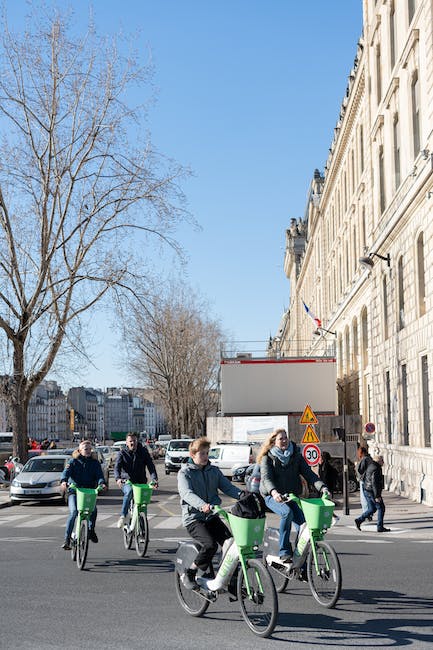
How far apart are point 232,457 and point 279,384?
10.9 ft

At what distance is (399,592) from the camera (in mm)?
9578

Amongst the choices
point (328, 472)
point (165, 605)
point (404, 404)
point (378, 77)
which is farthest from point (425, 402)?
point (165, 605)

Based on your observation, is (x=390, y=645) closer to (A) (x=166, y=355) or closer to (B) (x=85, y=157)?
(B) (x=85, y=157)

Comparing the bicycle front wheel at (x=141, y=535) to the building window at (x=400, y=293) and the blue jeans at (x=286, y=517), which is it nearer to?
the blue jeans at (x=286, y=517)

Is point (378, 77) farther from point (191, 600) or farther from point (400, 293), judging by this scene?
point (191, 600)

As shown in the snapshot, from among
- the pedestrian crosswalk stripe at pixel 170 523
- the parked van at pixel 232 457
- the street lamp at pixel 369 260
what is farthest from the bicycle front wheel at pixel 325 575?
the parked van at pixel 232 457

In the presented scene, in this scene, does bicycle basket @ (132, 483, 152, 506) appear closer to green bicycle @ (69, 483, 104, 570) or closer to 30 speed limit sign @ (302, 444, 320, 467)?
green bicycle @ (69, 483, 104, 570)

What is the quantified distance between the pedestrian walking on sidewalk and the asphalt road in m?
1.72

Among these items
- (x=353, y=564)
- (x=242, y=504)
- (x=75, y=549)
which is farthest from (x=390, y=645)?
(x=75, y=549)

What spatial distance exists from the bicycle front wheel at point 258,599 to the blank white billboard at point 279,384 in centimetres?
2603

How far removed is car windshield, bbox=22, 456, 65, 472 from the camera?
25172 millimetres

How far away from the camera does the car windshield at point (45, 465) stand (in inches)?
991

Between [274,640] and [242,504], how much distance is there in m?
1.14

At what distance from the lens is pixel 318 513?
8.85 metres
